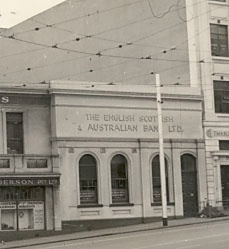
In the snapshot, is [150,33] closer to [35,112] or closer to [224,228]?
[35,112]

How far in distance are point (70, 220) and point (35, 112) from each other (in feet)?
18.6

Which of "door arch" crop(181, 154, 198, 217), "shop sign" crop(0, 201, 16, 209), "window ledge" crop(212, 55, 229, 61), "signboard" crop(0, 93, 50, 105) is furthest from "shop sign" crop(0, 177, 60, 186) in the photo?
"window ledge" crop(212, 55, 229, 61)

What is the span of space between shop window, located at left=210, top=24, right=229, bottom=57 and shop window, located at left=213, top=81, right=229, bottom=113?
1.78 m

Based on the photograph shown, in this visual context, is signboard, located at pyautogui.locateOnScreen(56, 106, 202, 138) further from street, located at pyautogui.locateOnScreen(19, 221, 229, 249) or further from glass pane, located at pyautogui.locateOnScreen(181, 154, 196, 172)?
street, located at pyautogui.locateOnScreen(19, 221, 229, 249)

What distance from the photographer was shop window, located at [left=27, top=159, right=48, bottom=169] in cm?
3256

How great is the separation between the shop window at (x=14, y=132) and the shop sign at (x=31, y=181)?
1.91m

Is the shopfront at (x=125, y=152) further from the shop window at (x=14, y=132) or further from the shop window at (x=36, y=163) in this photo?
the shop window at (x=14, y=132)

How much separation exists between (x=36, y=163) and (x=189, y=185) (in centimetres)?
900

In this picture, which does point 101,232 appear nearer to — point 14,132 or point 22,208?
point 22,208

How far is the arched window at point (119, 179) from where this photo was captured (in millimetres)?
34656

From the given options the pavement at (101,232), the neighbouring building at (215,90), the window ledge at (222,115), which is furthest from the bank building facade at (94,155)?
the window ledge at (222,115)

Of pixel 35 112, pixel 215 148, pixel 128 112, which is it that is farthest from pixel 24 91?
pixel 215 148

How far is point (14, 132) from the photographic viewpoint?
109 feet

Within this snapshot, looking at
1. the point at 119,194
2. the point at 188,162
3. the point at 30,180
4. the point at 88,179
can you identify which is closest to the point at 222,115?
the point at 188,162
